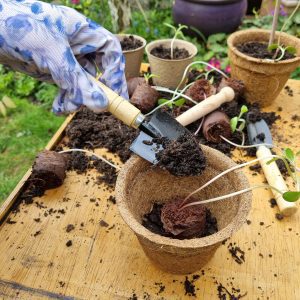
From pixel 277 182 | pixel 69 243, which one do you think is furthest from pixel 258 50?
pixel 69 243

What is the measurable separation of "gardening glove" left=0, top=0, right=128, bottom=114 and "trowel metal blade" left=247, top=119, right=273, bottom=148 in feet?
2.14

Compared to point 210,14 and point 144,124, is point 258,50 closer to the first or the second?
point 144,124

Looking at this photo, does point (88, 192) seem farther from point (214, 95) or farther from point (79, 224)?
point (214, 95)

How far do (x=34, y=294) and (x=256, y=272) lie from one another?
2.04 ft

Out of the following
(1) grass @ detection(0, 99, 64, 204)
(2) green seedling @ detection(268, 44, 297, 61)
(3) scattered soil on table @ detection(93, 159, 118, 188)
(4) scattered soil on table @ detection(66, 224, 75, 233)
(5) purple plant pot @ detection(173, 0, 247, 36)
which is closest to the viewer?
(4) scattered soil on table @ detection(66, 224, 75, 233)

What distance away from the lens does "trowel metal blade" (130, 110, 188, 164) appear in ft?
3.26

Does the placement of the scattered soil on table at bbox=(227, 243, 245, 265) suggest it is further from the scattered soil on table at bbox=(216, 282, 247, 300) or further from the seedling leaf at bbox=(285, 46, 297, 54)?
the seedling leaf at bbox=(285, 46, 297, 54)

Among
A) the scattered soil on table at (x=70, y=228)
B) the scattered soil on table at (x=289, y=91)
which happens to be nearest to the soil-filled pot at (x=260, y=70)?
the scattered soil on table at (x=289, y=91)

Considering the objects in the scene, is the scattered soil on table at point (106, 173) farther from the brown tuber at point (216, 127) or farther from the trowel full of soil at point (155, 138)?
the brown tuber at point (216, 127)

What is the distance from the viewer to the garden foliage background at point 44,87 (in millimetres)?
2029

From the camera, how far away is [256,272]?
0.97 metres

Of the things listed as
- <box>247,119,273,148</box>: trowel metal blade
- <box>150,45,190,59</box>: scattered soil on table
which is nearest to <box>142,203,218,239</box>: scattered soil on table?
<box>247,119,273,148</box>: trowel metal blade

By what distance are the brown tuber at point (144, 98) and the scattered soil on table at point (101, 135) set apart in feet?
0.36

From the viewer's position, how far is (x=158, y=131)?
3.49 feet
